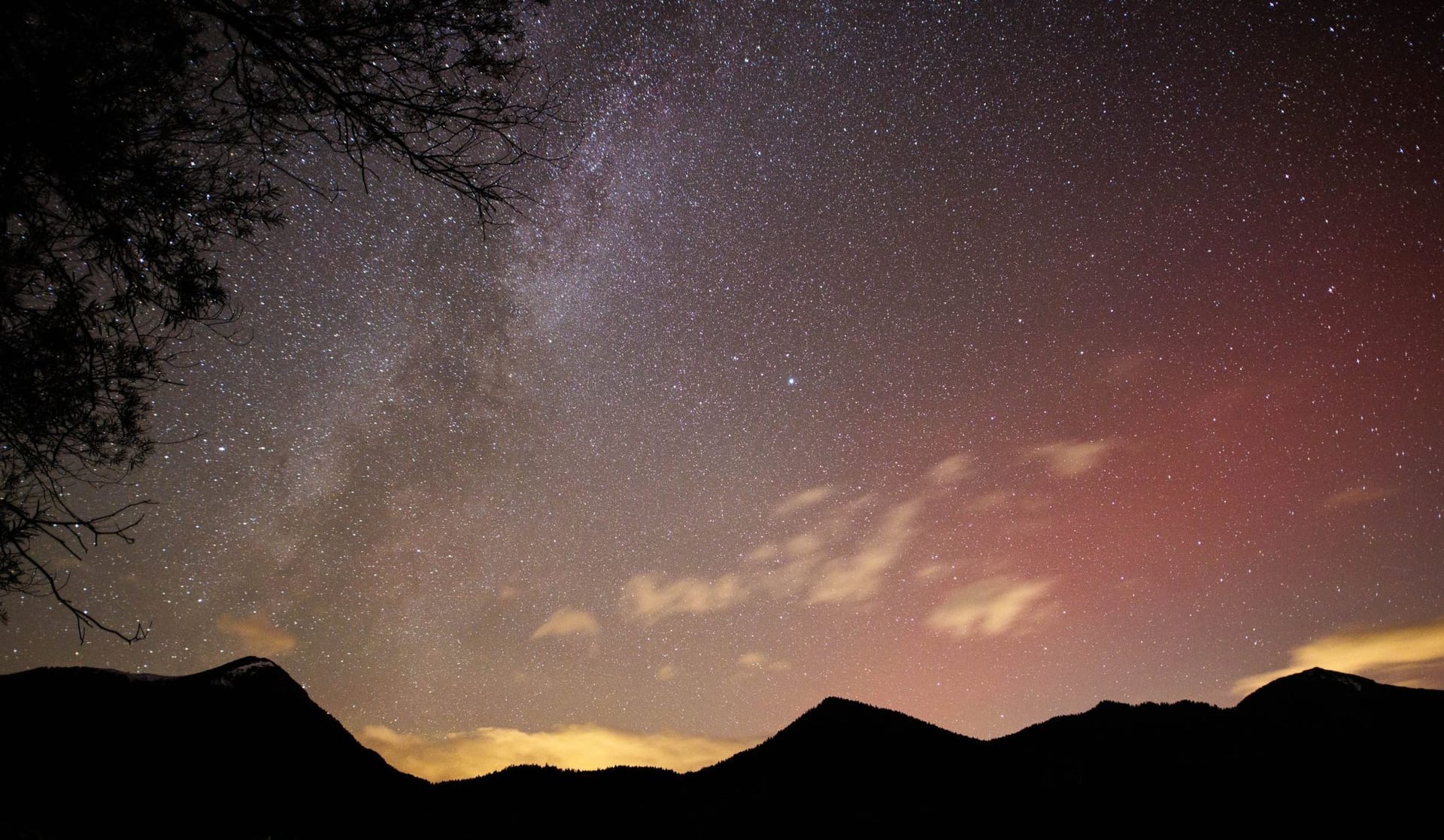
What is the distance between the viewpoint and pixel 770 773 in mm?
7148

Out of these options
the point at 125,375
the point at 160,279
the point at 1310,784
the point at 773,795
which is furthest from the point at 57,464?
the point at 1310,784

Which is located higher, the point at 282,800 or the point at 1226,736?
the point at 282,800

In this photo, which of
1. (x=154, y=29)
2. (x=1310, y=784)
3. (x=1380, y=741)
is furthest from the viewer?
(x=1380, y=741)

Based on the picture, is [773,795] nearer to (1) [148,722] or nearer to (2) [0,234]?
(1) [148,722]

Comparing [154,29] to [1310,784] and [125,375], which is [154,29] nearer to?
[125,375]

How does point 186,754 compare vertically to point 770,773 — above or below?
above

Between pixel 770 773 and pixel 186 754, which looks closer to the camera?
pixel 186 754

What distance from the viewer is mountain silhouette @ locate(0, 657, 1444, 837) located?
538 centimetres

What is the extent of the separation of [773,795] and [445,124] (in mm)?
7093

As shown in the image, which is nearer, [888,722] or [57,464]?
[57,464]

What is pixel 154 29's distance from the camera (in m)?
4.24

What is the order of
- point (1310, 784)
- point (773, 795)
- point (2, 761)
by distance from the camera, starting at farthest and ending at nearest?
point (773, 795), point (1310, 784), point (2, 761)

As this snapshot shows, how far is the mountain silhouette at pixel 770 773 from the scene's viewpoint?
538cm

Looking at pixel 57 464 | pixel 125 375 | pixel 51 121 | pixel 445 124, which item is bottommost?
pixel 57 464
